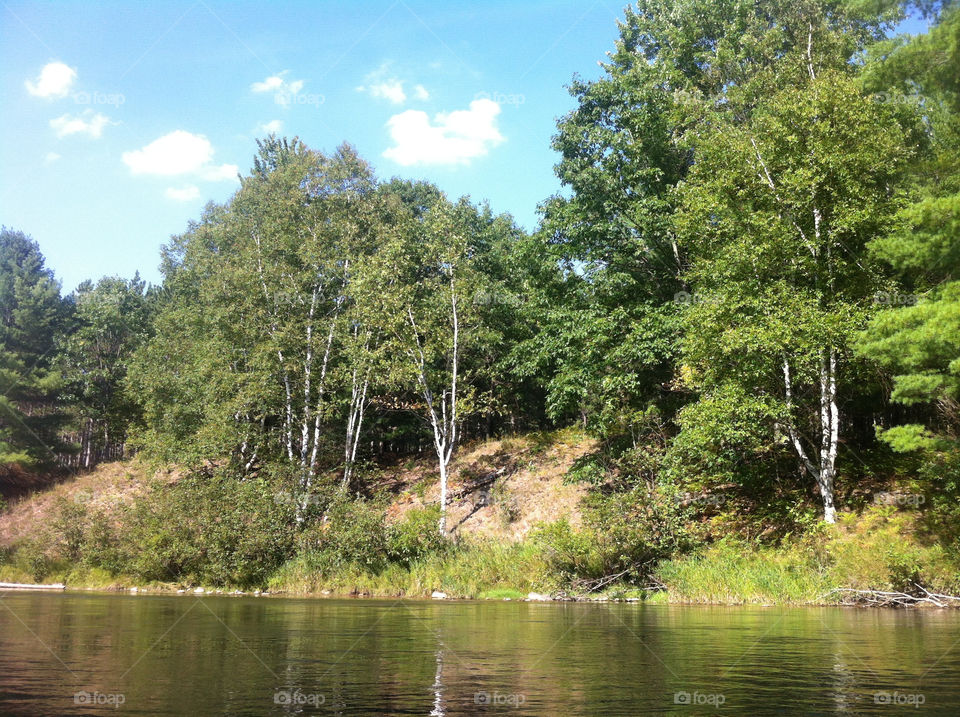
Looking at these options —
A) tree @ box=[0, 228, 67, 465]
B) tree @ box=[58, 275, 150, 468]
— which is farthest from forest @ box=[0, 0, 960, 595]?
tree @ box=[0, 228, 67, 465]

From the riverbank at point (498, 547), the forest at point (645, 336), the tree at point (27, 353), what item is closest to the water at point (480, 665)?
the riverbank at point (498, 547)

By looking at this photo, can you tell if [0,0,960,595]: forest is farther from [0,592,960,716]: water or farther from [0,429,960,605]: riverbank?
[0,592,960,716]: water

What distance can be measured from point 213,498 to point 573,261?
785 inches

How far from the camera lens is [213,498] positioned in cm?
3319

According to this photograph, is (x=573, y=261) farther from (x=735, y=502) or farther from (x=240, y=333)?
(x=240, y=333)

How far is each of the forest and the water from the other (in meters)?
9.30

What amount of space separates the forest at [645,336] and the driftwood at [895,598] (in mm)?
379

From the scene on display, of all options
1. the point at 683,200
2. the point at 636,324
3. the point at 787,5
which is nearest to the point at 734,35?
the point at 787,5

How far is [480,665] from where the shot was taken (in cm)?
863

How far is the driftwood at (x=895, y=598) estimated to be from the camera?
1845cm

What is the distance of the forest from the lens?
77.8 feet

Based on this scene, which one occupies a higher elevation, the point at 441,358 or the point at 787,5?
the point at 787,5

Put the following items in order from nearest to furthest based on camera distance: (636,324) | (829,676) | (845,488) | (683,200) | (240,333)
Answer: (829,676)
(845,488)
(683,200)
(636,324)
(240,333)

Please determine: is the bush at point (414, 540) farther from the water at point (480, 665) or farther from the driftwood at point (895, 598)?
the driftwood at point (895, 598)
